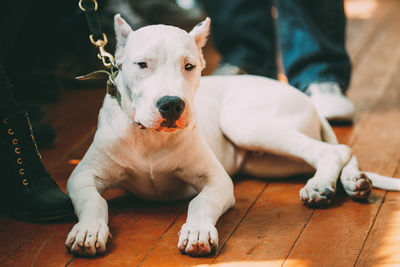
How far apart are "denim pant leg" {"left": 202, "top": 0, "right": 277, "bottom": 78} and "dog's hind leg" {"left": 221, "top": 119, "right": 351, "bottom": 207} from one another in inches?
46.0

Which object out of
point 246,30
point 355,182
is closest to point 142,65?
point 355,182

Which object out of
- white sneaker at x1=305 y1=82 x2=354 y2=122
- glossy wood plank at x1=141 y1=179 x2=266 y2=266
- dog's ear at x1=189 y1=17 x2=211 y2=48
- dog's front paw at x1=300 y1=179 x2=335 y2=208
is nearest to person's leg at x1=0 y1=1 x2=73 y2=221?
glossy wood plank at x1=141 y1=179 x2=266 y2=266

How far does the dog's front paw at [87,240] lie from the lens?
5.69 ft

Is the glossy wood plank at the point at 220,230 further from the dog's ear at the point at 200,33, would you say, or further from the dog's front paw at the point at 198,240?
the dog's ear at the point at 200,33

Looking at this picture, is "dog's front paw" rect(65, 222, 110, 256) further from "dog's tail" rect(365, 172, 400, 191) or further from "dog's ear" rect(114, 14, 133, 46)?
"dog's tail" rect(365, 172, 400, 191)

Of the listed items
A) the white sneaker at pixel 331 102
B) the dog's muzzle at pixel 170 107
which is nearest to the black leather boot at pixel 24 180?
the dog's muzzle at pixel 170 107

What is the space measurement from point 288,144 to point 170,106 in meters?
0.71

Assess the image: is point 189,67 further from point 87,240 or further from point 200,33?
point 87,240

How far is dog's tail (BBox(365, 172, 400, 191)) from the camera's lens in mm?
2211

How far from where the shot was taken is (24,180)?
2098 mm

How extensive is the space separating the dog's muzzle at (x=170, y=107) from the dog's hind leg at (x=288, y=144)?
0.61 metres

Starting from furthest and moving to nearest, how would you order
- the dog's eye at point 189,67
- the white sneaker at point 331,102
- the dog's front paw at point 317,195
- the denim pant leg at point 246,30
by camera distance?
the denim pant leg at point 246,30 → the white sneaker at point 331,102 → the dog's front paw at point 317,195 → the dog's eye at point 189,67

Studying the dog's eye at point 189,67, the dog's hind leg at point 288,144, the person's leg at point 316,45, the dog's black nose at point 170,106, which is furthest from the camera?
the person's leg at point 316,45

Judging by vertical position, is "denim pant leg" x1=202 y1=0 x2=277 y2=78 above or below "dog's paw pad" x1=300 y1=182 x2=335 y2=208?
above
